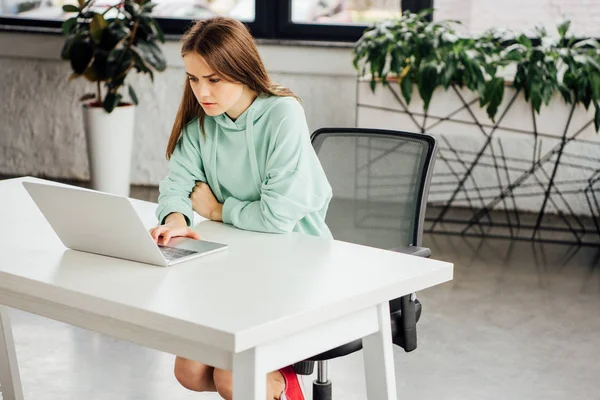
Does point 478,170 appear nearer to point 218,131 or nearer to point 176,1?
point 176,1

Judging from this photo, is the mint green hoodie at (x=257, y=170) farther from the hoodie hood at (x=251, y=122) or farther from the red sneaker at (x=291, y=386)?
the red sneaker at (x=291, y=386)

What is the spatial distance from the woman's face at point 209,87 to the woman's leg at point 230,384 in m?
0.56

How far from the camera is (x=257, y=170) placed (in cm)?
218

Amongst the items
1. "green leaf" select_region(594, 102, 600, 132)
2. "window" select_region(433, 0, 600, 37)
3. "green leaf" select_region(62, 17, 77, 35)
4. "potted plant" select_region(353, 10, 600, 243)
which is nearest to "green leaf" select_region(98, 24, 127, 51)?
"green leaf" select_region(62, 17, 77, 35)

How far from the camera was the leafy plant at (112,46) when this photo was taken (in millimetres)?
4973

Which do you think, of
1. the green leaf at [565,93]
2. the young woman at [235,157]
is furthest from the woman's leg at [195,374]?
the green leaf at [565,93]

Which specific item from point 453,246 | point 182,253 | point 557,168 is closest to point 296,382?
point 182,253

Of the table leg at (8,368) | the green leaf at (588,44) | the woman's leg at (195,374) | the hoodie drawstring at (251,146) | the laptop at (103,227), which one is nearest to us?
the laptop at (103,227)

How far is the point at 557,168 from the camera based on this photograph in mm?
4766

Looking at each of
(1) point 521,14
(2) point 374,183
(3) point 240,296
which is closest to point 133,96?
(1) point 521,14

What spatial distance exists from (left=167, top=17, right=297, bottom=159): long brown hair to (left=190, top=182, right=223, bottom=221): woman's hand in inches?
9.7

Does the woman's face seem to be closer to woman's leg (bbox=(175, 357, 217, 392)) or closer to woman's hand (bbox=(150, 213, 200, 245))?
woman's hand (bbox=(150, 213, 200, 245))

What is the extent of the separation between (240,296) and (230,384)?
15.7 inches

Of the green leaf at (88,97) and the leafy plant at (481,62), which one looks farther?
the green leaf at (88,97)
